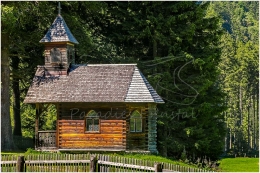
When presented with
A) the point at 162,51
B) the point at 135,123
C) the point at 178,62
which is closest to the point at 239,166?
the point at 178,62

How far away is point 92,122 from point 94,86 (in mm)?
2027

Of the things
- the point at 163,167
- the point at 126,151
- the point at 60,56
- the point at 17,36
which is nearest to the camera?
the point at 163,167

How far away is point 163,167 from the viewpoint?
723 inches

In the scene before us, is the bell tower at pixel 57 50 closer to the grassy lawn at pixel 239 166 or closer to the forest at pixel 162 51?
the forest at pixel 162 51

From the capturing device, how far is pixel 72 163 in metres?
20.8

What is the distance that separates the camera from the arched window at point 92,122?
90.0 feet

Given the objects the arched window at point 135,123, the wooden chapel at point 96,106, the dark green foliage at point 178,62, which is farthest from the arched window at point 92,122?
the dark green foliage at point 178,62

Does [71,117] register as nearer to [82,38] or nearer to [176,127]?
[82,38]

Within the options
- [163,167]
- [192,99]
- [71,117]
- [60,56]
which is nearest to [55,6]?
[60,56]

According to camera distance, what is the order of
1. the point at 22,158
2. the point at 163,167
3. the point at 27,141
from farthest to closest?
the point at 27,141 < the point at 22,158 < the point at 163,167

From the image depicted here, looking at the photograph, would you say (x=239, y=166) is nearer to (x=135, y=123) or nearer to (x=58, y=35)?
(x=135, y=123)

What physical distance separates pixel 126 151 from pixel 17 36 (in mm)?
10460

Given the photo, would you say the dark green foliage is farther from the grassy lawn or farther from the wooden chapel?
the wooden chapel

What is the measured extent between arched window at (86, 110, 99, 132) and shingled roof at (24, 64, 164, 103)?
99 cm
